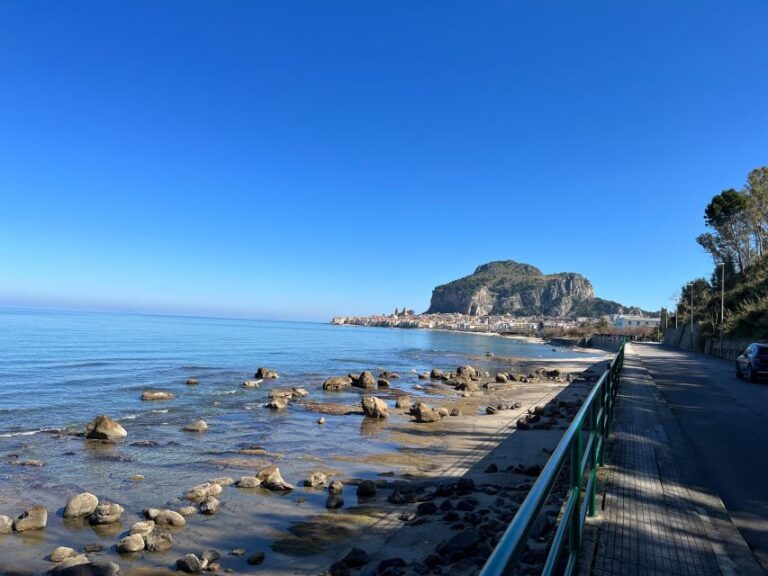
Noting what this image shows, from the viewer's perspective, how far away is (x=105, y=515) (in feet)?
25.9

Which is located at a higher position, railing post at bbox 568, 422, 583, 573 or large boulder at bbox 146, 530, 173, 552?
railing post at bbox 568, 422, 583, 573

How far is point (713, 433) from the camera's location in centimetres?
977

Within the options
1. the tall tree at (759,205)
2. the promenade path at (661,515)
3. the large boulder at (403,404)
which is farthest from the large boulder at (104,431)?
the tall tree at (759,205)

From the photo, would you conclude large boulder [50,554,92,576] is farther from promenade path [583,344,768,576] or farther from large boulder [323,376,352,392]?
large boulder [323,376,352,392]

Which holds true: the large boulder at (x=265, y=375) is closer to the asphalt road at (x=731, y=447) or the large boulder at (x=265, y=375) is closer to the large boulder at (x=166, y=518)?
the asphalt road at (x=731, y=447)

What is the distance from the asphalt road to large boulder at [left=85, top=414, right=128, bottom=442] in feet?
42.8

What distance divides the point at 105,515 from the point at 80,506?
2.10 feet

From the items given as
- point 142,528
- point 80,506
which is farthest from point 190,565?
point 80,506

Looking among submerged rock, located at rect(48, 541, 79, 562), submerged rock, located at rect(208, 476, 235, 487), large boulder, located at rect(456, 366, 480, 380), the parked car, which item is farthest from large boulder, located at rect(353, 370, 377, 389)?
submerged rock, located at rect(48, 541, 79, 562)

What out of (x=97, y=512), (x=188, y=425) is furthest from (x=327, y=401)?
(x=97, y=512)

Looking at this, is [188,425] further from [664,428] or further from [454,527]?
[664,428]

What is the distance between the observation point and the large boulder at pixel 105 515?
25.8 feet

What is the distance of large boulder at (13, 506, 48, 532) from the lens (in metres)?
7.59

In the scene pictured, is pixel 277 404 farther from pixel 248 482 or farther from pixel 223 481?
pixel 248 482
